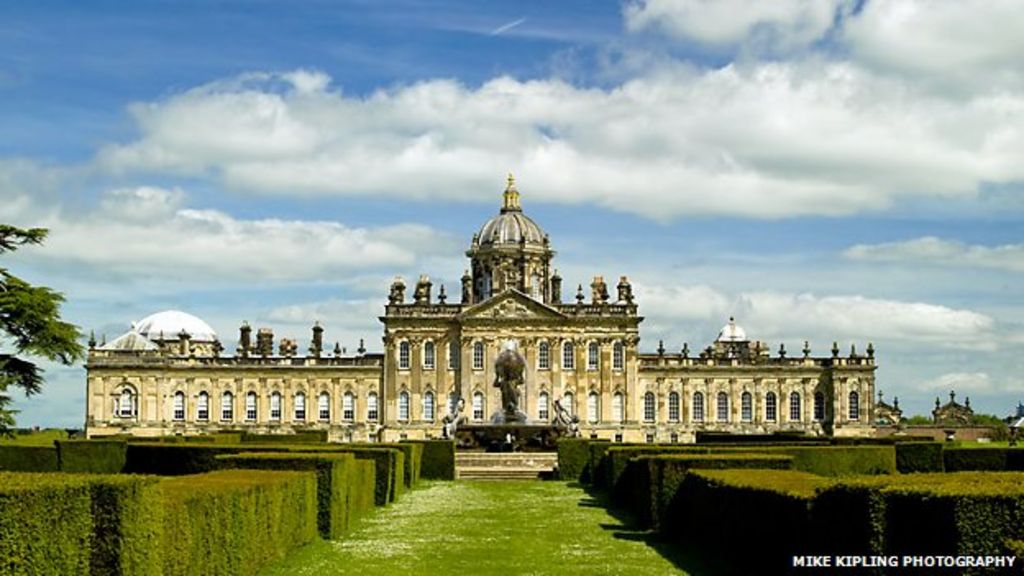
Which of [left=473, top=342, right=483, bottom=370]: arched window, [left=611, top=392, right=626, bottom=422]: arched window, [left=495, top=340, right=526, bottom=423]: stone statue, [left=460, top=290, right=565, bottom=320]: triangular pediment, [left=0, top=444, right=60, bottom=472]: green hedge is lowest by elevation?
[left=0, top=444, right=60, bottom=472]: green hedge

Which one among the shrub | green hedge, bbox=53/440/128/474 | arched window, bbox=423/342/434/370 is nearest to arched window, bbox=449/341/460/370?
arched window, bbox=423/342/434/370

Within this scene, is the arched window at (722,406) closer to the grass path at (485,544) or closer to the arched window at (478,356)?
the arched window at (478,356)

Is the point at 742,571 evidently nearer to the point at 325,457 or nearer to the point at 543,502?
the point at 325,457

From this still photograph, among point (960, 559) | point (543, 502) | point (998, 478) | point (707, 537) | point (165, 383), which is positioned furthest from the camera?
point (165, 383)

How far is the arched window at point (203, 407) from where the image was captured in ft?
251

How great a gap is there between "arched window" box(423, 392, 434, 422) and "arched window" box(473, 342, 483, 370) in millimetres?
2838

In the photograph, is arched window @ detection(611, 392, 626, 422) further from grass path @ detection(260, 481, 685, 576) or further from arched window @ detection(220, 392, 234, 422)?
grass path @ detection(260, 481, 685, 576)

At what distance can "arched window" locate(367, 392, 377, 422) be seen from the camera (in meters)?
76.7

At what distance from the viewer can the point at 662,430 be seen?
76500mm

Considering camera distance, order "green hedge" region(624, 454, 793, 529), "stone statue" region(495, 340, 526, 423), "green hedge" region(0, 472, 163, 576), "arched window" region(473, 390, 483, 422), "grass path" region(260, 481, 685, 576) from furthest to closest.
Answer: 1. "arched window" region(473, 390, 483, 422)
2. "stone statue" region(495, 340, 526, 423)
3. "green hedge" region(624, 454, 793, 529)
4. "grass path" region(260, 481, 685, 576)
5. "green hedge" region(0, 472, 163, 576)

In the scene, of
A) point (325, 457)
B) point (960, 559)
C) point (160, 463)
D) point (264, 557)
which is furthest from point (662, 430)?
point (960, 559)

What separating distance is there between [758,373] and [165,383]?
1270 inches

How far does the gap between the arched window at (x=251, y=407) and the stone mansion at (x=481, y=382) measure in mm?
55

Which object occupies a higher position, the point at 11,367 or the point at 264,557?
the point at 11,367
